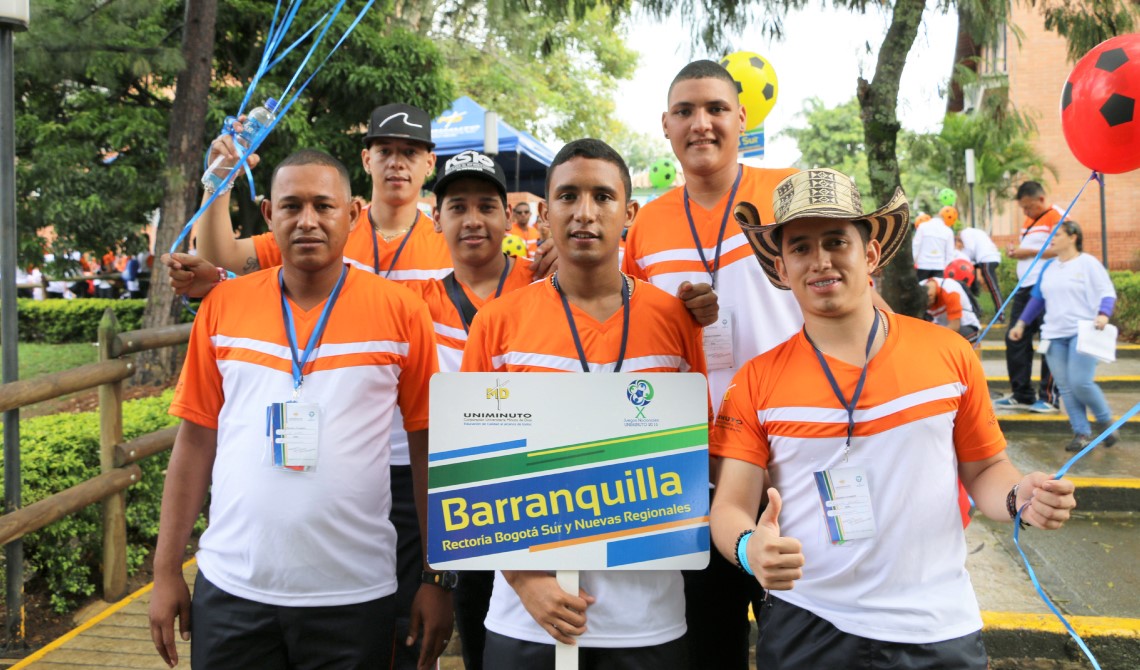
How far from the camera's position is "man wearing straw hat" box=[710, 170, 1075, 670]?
2.18 m

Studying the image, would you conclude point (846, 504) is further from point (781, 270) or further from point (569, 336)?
point (569, 336)

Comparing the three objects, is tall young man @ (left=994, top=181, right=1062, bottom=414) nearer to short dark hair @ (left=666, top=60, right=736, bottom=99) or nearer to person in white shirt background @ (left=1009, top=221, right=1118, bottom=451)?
person in white shirt background @ (left=1009, top=221, right=1118, bottom=451)

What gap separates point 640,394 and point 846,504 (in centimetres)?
62

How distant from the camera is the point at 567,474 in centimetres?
214

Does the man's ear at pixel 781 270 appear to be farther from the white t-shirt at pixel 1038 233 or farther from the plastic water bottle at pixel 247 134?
the white t-shirt at pixel 1038 233

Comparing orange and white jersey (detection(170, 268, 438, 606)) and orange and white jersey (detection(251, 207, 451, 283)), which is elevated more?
orange and white jersey (detection(251, 207, 451, 283))

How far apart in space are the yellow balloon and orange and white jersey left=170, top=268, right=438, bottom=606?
4.58 metres

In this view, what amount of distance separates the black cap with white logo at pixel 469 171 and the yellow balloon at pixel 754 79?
3.72 metres

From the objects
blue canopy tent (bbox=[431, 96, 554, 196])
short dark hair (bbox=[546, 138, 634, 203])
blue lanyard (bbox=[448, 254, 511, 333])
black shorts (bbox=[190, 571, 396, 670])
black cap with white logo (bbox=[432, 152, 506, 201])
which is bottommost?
black shorts (bbox=[190, 571, 396, 670])

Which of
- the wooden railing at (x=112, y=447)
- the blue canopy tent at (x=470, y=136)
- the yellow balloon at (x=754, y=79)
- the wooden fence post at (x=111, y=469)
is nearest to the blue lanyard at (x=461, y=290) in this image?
the wooden railing at (x=112, y=447)

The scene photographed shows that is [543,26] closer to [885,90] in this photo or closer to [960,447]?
[885,90]

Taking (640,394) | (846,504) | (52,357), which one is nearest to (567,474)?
(640,394)

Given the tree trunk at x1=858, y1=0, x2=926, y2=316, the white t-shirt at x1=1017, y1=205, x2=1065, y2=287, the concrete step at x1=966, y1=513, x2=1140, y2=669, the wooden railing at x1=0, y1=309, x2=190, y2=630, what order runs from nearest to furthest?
1. the concrete step at x1=966, y1=513, x2=1140, y2=669
2. the wooden railing at x1=0, y1=309, x2=190, y2=630
3. the tree trunk at x1=858, y1=0, x2=926, y2=316
4. the white t-shirt at x1=1017, y1=205, x2=1065, y2=287

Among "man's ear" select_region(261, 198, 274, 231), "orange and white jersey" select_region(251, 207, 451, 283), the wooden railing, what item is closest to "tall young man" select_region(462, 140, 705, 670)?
"man's ear" select_region(261, 198, 274, 231)
